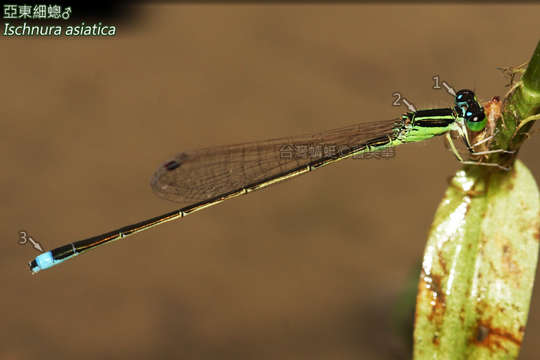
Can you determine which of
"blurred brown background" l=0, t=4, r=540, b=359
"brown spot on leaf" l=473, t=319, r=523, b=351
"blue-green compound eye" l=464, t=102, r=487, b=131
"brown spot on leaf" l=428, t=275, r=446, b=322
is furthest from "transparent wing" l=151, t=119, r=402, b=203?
"brown spot on leaf" l=473, t=319, r=523, b=351

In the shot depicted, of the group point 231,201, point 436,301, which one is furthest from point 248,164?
point 436,301

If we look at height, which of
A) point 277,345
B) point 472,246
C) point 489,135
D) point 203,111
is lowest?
point 277,345

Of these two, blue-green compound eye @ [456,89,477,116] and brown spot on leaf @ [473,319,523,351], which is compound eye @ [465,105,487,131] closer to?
blue-green compound eye @ [456,89,477,116]

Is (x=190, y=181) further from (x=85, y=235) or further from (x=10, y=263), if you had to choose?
(x=10, y=263)

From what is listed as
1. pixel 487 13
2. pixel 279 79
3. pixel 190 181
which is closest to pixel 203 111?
pixel 279 79

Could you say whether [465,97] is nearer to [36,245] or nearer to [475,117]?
[475,117]
